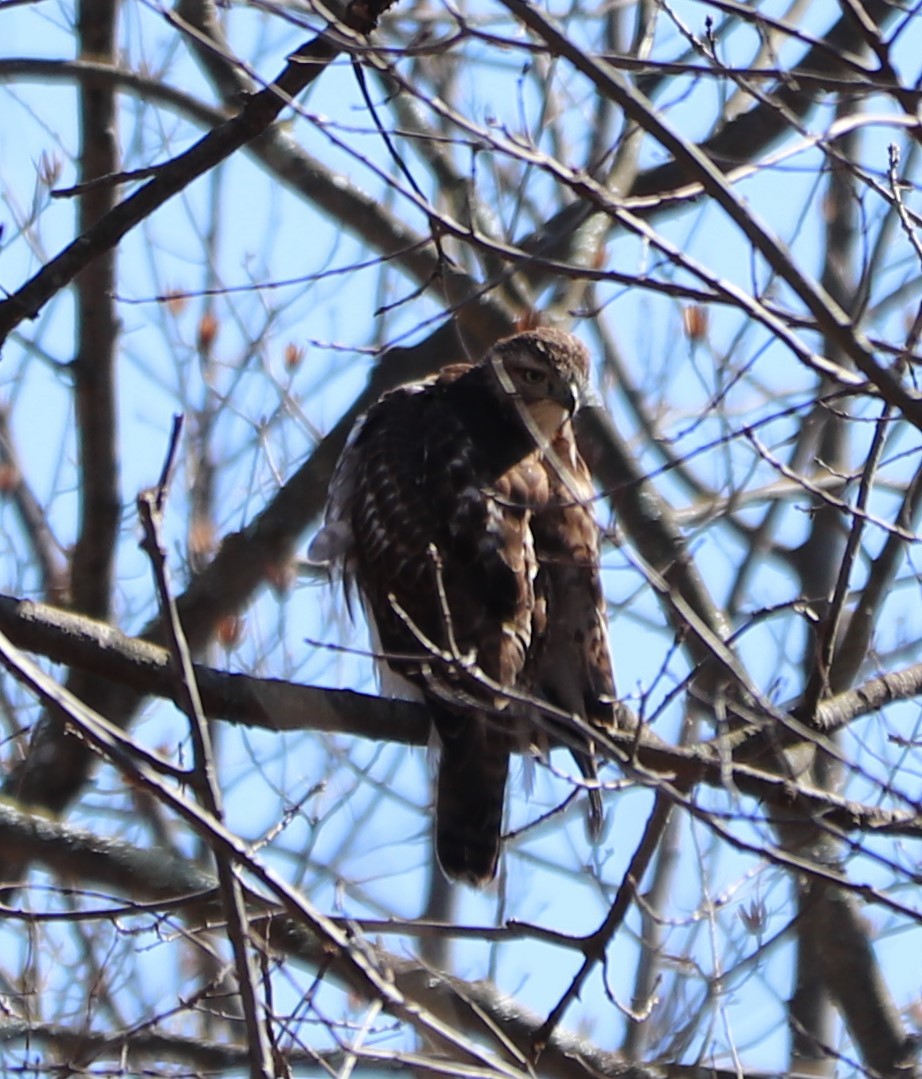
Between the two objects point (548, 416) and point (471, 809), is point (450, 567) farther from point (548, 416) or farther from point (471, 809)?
point (548, 416)

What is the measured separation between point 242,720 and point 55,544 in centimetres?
304

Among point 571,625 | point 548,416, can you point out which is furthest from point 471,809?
point 548,416

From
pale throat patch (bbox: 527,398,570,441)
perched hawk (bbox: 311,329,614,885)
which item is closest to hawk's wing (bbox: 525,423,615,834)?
perched hawk (bbox: 311,329,614,885)

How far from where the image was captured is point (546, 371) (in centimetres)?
523

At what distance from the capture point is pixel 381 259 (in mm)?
3486

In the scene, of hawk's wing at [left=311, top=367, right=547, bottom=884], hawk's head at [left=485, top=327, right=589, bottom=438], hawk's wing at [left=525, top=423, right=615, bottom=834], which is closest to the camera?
hawk's wing at [left=311, top=367, right=547, bottom=884]

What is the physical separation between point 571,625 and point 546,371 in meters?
0.90

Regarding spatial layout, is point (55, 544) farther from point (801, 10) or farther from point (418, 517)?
point (801, 10)

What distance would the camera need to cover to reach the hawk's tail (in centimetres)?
447

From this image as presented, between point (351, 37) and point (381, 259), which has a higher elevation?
point (351, 37)

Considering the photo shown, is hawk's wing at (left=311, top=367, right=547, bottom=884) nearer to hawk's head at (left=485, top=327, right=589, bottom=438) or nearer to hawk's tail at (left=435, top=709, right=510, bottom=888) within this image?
hawk's tail at (left=435, top=709, right=510, bottom=888)

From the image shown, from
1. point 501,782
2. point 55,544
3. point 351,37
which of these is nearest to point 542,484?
point 501,782

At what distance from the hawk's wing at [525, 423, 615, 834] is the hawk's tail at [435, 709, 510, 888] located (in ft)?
0.82

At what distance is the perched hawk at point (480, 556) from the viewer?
447cm
